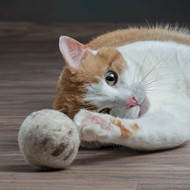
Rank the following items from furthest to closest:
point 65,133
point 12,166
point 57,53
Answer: point 57,53
point 12,166
point 65,133

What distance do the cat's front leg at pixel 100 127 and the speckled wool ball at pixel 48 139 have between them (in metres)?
0.03

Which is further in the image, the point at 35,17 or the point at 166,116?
the point at 35,17

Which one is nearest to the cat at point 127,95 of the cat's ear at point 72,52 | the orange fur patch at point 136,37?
the cat's ear at point 72,52

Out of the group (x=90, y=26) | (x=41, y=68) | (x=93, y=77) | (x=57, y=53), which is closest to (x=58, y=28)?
(x=90, y=26)

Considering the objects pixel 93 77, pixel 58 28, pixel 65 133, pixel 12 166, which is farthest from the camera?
pixel 58 28

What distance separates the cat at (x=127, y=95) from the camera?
1.77m

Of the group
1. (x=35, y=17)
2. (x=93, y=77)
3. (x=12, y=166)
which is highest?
(x=93, y=77)

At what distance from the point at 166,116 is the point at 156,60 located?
1.19ft

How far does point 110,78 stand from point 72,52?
0.59 feet

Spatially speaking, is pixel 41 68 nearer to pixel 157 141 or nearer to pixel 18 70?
pixel 18 70

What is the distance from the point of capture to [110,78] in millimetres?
1958

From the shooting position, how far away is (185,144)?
196 centimetres

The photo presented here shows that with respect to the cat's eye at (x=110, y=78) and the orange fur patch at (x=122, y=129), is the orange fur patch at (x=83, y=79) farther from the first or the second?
the orange fur patch at (x=122, y=129)

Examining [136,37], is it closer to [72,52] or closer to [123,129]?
[72,52]
